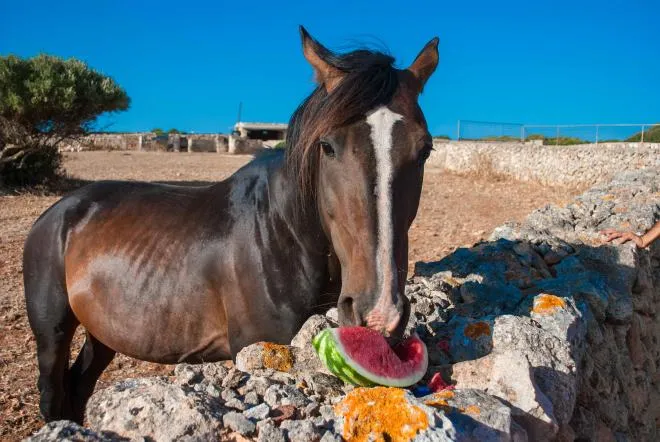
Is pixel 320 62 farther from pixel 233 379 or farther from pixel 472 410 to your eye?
pixel 472 410

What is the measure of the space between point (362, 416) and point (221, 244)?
1.69m

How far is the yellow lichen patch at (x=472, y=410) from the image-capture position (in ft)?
5.37

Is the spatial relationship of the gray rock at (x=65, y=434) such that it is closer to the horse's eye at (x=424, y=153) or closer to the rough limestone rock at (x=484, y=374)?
the rough limestone rock at (x=484, y=374)

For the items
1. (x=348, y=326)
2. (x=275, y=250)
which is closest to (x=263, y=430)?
(x=348, y=326)

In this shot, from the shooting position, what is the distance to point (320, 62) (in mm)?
2740

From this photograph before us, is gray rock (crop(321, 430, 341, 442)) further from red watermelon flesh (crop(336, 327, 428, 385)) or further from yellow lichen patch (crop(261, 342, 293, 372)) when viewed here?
yellow lichen patch (crop(261, 342, 293, 372))

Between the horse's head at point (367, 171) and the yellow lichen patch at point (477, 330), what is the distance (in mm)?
430

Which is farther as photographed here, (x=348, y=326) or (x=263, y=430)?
(x=348, y=326)

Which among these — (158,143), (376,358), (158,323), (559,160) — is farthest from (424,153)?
(158,143)

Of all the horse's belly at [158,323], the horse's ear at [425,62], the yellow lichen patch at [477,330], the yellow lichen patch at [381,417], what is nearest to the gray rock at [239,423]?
the yellow lichen patch at [381,417]

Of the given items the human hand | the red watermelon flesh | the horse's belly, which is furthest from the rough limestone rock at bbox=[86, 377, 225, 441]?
the human hand

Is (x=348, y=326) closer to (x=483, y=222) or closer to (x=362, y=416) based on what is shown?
(x=362, y=416)

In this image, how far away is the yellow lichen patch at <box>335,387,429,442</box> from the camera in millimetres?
1451

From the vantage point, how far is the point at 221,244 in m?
3.00
